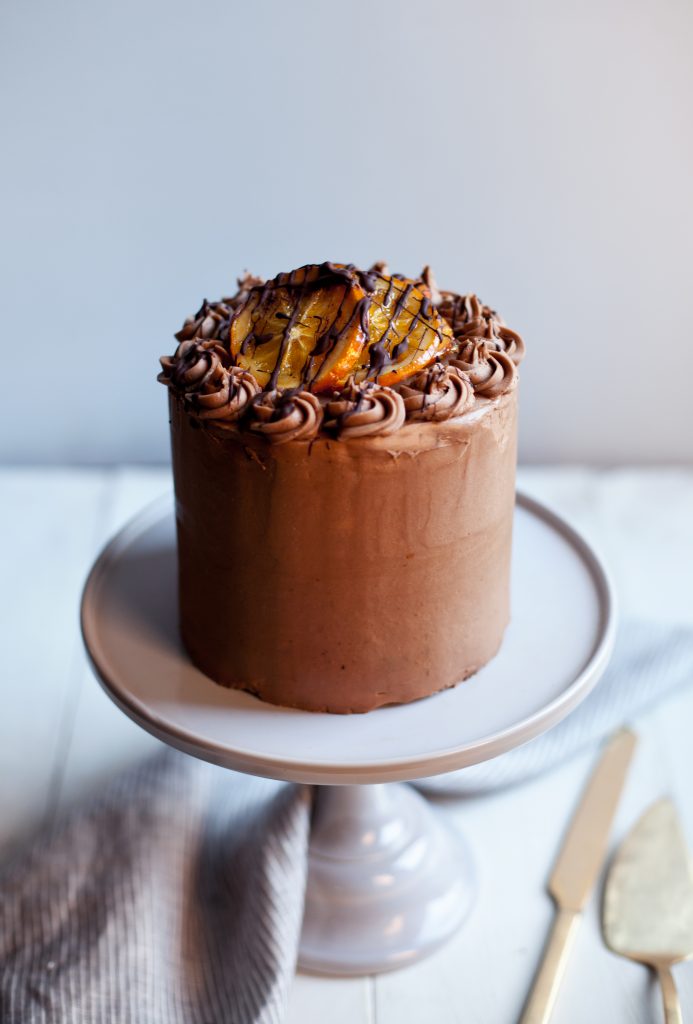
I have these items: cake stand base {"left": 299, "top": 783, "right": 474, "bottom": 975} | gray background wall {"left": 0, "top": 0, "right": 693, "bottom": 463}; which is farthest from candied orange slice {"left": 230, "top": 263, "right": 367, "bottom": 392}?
gray background wall {"left": 0, "top": 0, "right": 693, "bottom": 463}

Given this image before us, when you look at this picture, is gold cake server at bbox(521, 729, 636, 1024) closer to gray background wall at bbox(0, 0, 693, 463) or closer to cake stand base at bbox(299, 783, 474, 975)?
cake stand base at bbox(299, 783, 474, 975)

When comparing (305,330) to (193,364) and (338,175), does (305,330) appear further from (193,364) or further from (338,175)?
(338,175)

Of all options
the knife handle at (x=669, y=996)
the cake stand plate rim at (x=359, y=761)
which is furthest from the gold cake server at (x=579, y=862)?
the cake stand plate rim at (x=359, y=761)

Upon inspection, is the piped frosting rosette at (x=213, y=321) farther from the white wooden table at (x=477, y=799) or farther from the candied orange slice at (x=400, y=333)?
the white wooden table at (x=477, y=799)

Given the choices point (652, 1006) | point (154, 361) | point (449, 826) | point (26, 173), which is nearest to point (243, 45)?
point (26, 173)

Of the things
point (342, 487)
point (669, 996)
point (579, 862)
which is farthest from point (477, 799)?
point (342, 487)
